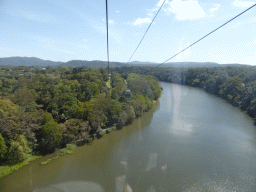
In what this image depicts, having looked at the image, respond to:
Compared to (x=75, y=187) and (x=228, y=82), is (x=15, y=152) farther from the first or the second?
(x=228, y=82)

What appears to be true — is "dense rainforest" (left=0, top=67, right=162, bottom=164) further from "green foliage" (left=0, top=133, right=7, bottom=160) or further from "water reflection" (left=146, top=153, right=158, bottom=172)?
"water reflection" (left=146, top=153, right=158, bottom=172)

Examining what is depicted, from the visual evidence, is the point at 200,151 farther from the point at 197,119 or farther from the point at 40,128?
the point at 40,128

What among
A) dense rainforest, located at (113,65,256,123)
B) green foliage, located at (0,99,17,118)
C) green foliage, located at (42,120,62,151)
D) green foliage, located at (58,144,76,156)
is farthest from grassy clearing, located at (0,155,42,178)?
dense rainforest, located at (113,65,256,123)

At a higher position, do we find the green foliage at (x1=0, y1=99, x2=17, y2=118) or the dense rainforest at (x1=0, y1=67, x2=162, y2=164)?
the green foliage at (x1=0, y1=99, x2=17, y2=118)

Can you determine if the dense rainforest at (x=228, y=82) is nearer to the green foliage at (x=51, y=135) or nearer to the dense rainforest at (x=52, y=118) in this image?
the dense rainforest at (x=52, y=118)

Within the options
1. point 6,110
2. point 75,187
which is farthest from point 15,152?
point 75,187

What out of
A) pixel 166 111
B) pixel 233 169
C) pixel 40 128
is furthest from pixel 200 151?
pixel 40 128
